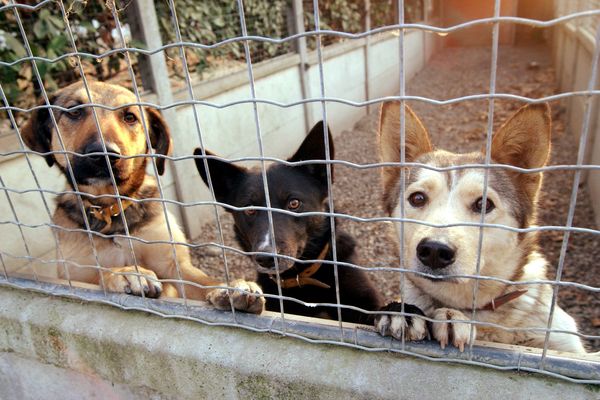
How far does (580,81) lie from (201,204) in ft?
18.8

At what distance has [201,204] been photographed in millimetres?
1645

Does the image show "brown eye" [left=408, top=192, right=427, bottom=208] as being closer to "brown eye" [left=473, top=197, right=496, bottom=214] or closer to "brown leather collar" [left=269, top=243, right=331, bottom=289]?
"brown eye" [left=473, top=197, right=496, bottom=214]

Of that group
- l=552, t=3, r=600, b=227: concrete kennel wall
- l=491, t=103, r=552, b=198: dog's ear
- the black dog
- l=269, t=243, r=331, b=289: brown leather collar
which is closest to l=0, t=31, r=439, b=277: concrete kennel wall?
the black dog

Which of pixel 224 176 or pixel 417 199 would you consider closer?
pixel 417 199

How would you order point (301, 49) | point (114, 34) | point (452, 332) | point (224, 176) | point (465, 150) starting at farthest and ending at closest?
point (301, 49)
point (465, 150)
point (114, 34)
point (224, 176)
point (452, 332)

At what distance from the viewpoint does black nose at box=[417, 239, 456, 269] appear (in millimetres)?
1620

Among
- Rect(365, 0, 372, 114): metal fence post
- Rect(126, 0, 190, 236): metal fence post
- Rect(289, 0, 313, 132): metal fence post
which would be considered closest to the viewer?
Rect(126, 0, 190, 236): metal fence post

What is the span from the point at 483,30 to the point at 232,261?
14.2m

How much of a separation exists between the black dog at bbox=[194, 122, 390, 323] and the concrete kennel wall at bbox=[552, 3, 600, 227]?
58.7 inches

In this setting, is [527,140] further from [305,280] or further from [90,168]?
[90,168]

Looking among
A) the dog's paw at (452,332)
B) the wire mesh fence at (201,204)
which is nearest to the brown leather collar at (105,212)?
the wire mesh fence at (201,204)

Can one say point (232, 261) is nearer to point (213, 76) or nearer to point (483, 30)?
point (213, 76)

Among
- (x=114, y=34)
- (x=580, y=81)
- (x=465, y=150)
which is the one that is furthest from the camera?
(x=465, y=150)

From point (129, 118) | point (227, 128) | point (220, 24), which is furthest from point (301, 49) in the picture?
point (129, 118)
